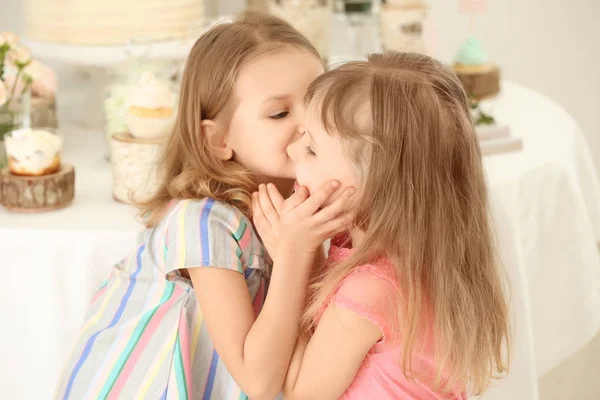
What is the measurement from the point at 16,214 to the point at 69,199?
4.3 inches

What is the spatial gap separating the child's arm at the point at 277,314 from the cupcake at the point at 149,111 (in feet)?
2.04

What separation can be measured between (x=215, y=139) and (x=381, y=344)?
453 mm

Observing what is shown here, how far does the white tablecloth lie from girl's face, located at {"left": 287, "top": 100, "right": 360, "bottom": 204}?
524mm

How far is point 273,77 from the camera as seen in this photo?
134 centimetres

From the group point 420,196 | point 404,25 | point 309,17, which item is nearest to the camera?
point 420,196

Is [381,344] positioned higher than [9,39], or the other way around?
[9,39]

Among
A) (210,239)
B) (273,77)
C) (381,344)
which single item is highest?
(273,77)

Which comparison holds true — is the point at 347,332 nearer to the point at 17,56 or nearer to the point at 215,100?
the point at 215,100

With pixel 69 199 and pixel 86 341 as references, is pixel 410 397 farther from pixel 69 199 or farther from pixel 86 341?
pixel 69 199

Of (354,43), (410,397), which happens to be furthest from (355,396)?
(354,43)

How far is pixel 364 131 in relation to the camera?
112 centimetres

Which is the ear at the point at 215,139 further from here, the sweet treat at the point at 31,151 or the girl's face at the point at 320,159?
the sweet treat at the point at 31,151

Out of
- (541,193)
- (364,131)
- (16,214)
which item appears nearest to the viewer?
(364,131)

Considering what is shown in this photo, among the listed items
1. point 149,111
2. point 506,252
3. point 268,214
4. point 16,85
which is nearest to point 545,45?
point 506,252
